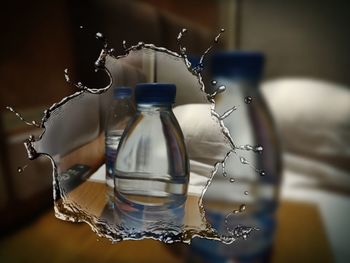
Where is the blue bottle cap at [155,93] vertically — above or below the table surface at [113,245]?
above

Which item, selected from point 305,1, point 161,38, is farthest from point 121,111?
point 305,1

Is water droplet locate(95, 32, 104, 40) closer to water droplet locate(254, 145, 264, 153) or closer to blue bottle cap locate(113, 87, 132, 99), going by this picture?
blue bottle cap locate(113, 87, 132, 99)

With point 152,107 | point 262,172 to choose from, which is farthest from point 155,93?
point 262,172

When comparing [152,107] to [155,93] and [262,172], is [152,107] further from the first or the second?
[262,172]

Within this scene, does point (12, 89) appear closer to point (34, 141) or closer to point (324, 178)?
point (34, 141)

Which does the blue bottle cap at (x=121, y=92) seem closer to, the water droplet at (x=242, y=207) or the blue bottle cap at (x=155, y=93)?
the blue bottle cap at (x=155, y=93)

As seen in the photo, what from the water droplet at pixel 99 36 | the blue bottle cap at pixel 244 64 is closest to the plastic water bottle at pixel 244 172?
the blue bottle cap at pixel 244 64

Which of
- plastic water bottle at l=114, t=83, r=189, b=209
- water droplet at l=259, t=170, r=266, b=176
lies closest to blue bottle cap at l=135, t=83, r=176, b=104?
plastic water bottle at l=114, t=83, r=189, b=209
